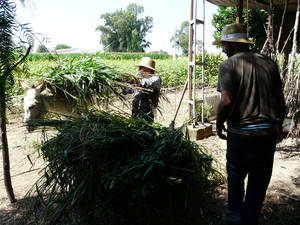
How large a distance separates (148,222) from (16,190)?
2.44 metres

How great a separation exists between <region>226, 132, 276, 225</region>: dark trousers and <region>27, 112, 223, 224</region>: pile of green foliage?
1.34 ft

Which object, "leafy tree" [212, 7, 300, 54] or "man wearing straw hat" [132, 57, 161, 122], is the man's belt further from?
"leafy tree" [212, 7, 300, 54]

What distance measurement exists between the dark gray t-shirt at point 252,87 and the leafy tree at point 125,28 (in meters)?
72.1

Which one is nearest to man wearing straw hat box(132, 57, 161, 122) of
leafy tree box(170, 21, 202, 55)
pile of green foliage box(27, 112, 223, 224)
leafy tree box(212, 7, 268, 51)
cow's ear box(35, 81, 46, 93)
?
cow's ear box(35, 81, 46, 93)

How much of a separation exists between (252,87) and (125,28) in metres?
81.2

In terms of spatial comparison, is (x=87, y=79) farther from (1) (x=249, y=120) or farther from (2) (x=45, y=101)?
(1) (x=249, y=120)

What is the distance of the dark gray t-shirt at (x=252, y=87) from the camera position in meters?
2.17

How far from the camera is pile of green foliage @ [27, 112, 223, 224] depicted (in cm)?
172

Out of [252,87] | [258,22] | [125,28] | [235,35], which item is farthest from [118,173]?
[125,28]

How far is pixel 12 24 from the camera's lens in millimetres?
2170

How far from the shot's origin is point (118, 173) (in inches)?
68.8

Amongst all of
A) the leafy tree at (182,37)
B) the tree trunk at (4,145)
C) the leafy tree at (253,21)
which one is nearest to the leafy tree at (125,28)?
the leafy tree at (182,37)

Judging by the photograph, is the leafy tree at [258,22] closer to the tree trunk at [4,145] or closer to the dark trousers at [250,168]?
the dark trousers at [250,168]

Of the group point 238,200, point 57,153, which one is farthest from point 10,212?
point 238,200
